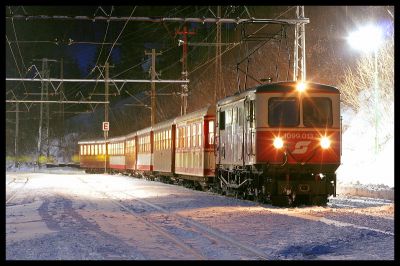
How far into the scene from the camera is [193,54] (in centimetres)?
7444

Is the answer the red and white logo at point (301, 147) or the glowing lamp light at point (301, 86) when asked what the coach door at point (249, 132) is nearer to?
the red and white logo at point (301, 147)

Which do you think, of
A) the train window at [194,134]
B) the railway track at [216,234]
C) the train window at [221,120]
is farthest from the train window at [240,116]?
the train window at [194,134]

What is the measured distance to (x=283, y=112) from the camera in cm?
2042

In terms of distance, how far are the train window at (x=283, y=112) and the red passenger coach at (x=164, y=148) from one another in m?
13.7

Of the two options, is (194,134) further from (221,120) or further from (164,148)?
(164,148)

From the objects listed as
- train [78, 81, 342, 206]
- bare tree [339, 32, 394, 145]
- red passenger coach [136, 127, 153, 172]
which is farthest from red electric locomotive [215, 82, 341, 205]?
red passenger coach [136, 127, 153, 172]

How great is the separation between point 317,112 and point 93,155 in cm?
4174

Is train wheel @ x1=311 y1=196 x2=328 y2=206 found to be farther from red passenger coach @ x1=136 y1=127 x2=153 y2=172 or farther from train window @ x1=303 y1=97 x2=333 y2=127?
red passenger coach @ x1=136 y1=127 x2=153 y2=172

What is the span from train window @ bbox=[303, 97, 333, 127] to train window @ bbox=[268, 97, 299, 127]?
279 mm

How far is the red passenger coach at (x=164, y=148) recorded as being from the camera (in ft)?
111

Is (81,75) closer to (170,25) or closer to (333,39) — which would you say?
(170,25)

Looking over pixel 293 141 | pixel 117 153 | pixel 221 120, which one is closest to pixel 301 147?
pixel 293 141

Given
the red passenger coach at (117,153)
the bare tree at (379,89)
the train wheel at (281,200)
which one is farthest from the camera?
the red passenger coach at (117,153)
